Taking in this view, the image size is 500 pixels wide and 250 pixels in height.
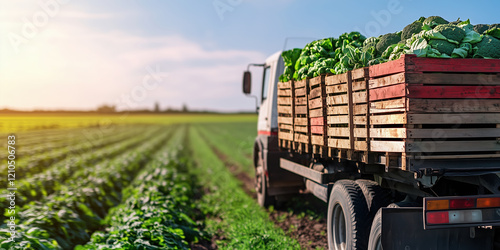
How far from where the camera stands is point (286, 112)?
6.63 m

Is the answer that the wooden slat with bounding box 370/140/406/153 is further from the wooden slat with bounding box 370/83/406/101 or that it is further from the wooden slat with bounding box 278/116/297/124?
the wooden slat with bounding box 278/116/297/124

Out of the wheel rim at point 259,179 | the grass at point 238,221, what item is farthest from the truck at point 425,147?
the wheel rim at point 259,179

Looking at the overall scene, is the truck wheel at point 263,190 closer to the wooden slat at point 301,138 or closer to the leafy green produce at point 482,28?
the wooden slat at point 301,138

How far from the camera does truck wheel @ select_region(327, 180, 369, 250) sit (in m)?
4.57

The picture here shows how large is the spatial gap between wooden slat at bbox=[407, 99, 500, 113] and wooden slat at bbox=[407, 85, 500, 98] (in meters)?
0.04

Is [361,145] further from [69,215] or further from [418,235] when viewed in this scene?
[69,215]

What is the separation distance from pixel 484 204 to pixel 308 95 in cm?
260

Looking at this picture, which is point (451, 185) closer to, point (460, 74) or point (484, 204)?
point (484, 204)

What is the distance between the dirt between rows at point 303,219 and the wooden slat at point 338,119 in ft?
7.52

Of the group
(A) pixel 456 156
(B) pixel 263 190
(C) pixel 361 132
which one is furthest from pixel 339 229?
(B) pixel 263 190

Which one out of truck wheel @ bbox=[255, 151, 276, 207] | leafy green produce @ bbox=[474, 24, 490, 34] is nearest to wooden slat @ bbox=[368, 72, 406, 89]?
leafy green produce @ bbox=[474, 24, 490, 34]

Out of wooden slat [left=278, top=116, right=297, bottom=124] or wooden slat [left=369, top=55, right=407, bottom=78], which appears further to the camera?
wooden slat [left=278, top=116, right=297, bottom=124]

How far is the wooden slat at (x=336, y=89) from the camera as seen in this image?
179 inches

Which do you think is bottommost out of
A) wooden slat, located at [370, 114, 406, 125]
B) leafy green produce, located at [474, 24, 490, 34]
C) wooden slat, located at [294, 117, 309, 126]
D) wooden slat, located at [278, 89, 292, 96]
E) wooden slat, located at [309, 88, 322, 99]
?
wooden slat, located at [294, 117, 309, 126]
